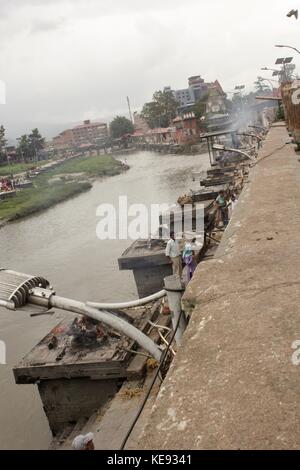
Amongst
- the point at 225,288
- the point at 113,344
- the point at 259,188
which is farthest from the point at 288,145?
the point at 225,288

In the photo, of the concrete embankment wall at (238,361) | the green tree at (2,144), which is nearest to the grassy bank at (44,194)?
the green tree at (2,144)

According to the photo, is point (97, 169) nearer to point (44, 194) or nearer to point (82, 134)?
point (44, 194)

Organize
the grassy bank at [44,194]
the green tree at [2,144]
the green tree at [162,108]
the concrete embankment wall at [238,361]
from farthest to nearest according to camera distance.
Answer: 1. the green tree at [162,108]
2. the green tree at [2,144]
3. the grassy bank at [44,194]
4. the concrete embankment wall at [238,361]

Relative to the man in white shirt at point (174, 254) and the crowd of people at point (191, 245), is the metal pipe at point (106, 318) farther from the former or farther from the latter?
the man in white shirt at point (174, 254)

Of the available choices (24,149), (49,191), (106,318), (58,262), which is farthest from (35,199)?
(24,149)

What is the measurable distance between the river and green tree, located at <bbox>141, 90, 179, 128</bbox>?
4514 cm

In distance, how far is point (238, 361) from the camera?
8.47 ft

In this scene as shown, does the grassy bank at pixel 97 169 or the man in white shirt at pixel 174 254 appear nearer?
the man in white shirt at pixel 174 254

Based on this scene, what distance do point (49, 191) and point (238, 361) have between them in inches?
1823

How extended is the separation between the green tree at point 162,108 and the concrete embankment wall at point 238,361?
282 ft

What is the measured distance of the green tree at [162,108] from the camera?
287 ft

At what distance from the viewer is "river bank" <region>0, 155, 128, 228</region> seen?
38.4 metres

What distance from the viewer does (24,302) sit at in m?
5.72

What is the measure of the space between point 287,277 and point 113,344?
14.3 ft
